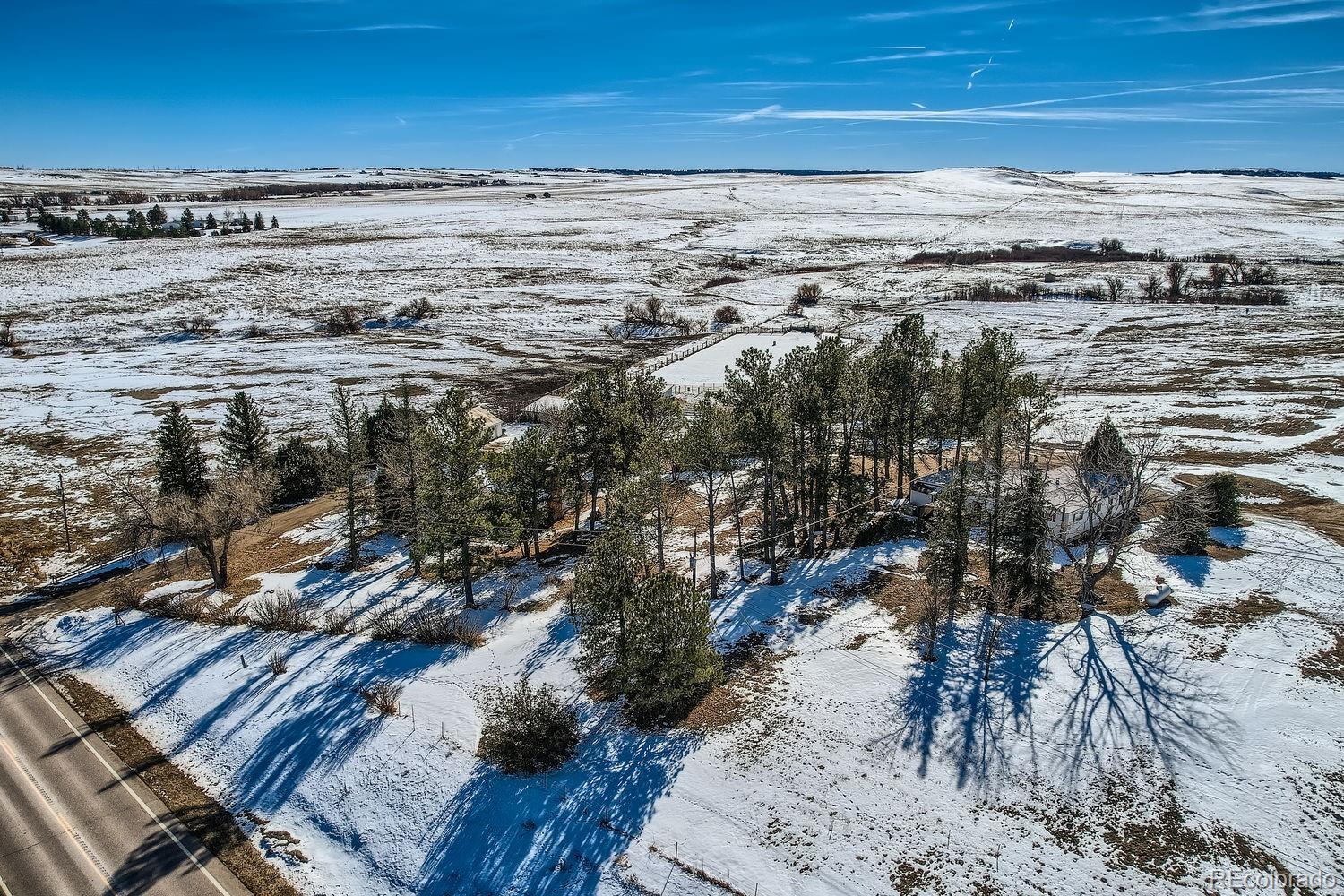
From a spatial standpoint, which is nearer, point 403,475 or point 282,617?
point 282,617

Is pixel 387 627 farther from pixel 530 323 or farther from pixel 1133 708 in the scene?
pixel 530 323

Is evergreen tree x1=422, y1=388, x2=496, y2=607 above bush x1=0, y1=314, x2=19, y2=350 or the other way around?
the other way around

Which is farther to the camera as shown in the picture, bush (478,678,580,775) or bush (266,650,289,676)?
bush (266,650,289,676)

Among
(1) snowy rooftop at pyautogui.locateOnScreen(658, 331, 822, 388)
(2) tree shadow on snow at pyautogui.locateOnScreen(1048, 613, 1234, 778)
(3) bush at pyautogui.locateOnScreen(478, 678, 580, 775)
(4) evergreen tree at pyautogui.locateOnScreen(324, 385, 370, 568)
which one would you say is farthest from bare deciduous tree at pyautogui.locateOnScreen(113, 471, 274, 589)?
(1) snowy rooftop at pyautogui.locateOnScreen(658, 331, 822, 388)

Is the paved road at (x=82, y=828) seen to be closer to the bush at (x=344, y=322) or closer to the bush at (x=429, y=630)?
the bush at (x=429, y=630)

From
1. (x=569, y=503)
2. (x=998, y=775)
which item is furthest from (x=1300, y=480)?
(x=569, y=503)

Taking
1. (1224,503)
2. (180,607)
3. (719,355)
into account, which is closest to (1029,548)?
(1224,503)

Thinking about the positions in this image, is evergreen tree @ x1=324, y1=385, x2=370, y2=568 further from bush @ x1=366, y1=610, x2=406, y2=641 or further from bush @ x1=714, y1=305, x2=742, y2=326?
bush @ x1=714, y1=305, x2=742, y2=326
